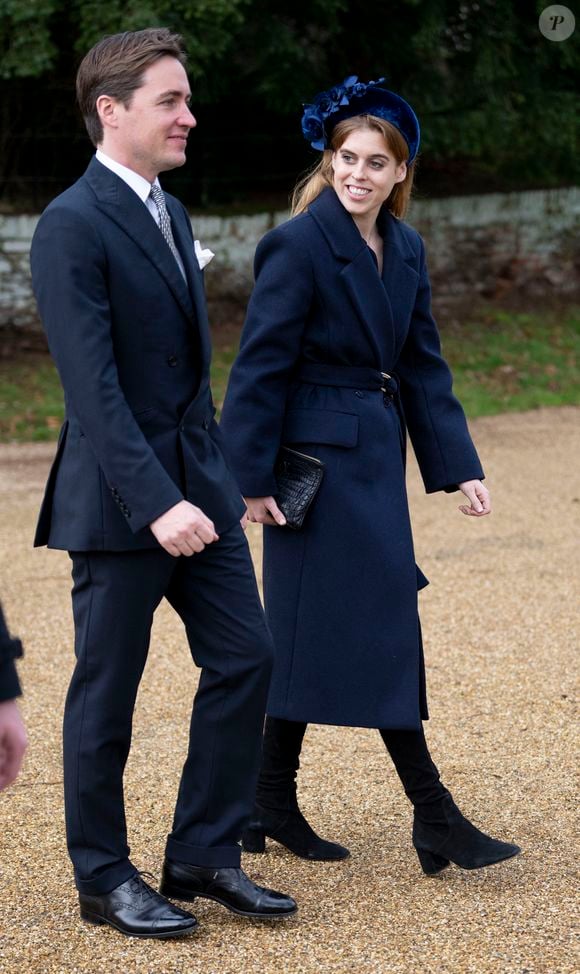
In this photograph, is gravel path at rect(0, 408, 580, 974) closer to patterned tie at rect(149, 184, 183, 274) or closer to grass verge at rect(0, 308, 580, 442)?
patterned tie at rect(149, 184, 183, 274)

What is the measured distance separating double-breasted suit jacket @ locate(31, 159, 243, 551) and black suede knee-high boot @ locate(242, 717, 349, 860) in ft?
2.38

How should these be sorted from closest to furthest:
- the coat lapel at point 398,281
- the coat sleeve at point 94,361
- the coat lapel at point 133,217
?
the coat sleeve at point 94,361 < the coat lapel at point 133,217 < the coat lapel at point 398,281

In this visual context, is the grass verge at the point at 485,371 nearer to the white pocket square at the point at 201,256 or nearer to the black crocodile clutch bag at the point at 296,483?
the black crocodile clutch bag at the point at 296,483

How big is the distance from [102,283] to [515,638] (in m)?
3.20

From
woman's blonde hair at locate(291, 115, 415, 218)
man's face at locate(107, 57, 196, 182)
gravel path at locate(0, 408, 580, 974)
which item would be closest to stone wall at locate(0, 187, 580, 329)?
gravel path at locate(0, 408, 580, 974)

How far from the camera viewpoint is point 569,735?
4.48m

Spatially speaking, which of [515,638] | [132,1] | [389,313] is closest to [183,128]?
[389,313]

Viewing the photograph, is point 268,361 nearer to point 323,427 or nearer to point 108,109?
point 323,427

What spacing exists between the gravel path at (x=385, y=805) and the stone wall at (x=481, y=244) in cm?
683

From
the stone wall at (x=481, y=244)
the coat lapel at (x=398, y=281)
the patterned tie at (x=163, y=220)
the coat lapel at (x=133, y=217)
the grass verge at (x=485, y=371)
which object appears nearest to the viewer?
the coat lapel at (x=133, y=217)

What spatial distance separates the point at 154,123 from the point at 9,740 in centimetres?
145

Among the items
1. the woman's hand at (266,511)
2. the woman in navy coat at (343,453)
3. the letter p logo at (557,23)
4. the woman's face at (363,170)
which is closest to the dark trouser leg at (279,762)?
the woman in navy coat at (343,453)

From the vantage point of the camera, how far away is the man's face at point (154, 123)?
2.93 meters

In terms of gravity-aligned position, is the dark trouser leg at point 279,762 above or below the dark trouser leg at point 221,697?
below
